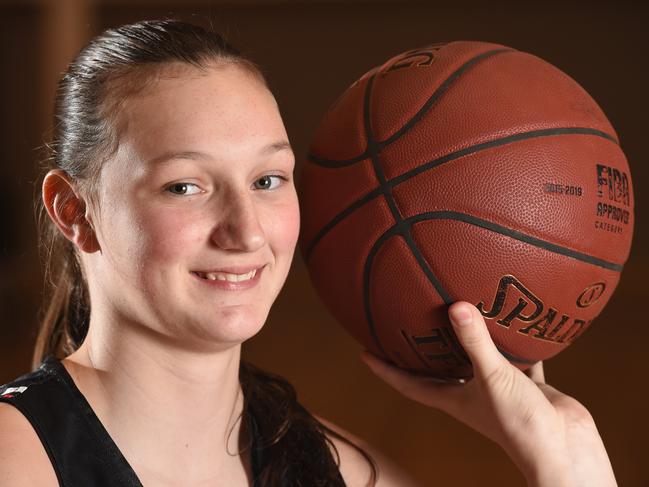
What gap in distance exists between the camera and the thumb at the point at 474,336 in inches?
59.9

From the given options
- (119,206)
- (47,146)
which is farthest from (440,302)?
(47,146)

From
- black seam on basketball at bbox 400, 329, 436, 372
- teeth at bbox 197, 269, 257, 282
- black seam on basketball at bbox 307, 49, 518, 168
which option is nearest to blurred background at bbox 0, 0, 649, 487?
black seam on basketball at bbox 400, 329, 436, 372

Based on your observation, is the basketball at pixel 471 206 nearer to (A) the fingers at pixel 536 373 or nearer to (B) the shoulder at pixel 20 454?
(A) the fingers at pixel 536 373

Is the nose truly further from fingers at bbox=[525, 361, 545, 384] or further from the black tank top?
fingers at bbox=[525, 361, 545, 384]

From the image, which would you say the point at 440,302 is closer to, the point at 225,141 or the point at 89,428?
the point at 225,141

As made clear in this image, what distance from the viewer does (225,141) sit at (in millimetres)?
1454

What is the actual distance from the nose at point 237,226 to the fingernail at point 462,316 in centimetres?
36

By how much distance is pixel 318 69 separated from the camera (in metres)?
7.43

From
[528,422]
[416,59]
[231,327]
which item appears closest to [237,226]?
[231,327]

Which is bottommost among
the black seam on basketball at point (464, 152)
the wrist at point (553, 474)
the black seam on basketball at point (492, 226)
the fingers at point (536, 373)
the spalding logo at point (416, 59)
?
the wrist at point (553, 474)

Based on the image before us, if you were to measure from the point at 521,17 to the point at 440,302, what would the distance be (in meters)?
5.86

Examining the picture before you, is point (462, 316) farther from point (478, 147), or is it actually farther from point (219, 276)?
point (219, 276)

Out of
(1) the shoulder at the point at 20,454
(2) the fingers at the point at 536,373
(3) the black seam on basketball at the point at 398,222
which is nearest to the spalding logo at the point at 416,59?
(3) the black seam on basketball at the point at 398,222

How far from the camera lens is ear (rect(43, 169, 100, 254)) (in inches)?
62.3
